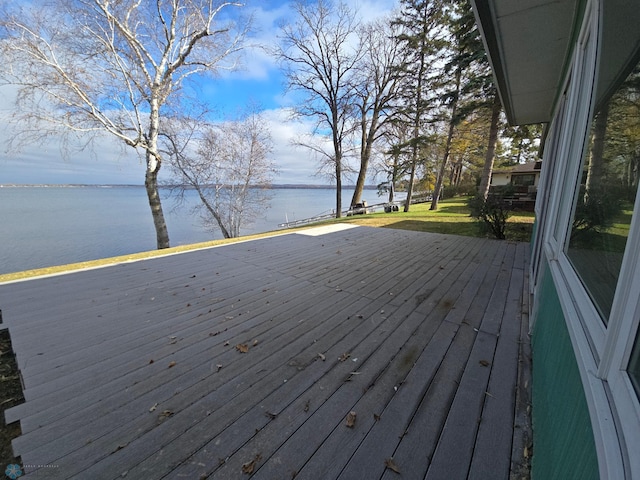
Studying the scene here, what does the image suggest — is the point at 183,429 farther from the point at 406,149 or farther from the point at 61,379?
the point at 406,149

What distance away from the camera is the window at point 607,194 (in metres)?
0.77

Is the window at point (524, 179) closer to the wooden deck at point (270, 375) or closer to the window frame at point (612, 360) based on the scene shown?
the wooden deck at point (270, 375)

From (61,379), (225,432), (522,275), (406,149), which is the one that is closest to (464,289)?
(522,275)

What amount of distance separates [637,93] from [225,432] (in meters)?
2.28

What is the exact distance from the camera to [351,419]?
4.96 ft

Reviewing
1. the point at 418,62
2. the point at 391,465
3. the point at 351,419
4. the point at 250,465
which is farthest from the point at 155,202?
the point at 418,62

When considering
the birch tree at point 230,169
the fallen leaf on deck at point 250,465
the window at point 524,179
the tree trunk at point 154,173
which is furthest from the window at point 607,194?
the window at point 524,179

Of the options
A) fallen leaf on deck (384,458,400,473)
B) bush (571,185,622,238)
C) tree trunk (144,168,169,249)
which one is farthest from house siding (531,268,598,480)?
tree trunk (144,168,169,249)

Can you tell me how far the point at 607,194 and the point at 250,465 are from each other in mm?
2015

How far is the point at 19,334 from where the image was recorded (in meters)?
2.41

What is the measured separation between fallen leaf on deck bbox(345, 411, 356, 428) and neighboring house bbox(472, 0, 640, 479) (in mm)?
859

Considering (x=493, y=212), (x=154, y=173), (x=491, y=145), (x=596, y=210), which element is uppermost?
(x=491, y=145)

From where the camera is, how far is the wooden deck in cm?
133

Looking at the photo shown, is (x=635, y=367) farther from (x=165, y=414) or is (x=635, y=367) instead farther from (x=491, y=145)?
(x=491, y=145)
